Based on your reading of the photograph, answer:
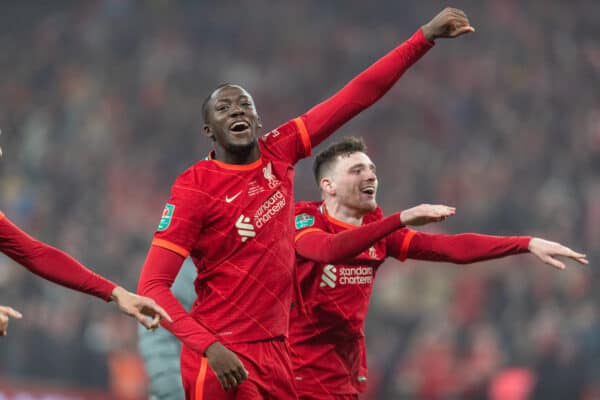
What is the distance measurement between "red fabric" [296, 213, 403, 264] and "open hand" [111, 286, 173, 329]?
30.8 inches

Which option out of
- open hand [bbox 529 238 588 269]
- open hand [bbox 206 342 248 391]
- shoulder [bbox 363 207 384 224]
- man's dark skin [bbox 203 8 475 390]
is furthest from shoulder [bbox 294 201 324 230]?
open hand [bbox 529 238 588 269]

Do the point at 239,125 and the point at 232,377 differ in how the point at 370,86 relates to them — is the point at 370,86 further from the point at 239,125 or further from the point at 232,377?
the point at 232,377

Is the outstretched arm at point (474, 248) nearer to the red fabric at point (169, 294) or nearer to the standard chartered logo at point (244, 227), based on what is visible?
the standard chartered logo at point (244, 227)

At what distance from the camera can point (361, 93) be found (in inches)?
173

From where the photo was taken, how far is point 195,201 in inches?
158

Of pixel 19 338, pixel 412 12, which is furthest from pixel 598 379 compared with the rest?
pixel 412 12

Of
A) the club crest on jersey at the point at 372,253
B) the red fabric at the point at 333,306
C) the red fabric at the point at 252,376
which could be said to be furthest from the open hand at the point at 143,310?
the club crest on jersey at the point at 372,253

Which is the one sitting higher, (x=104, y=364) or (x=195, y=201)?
(x=195, y=201)

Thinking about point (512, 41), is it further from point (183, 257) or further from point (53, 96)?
point (183, 257)

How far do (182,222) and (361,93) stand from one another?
1010 millimetres

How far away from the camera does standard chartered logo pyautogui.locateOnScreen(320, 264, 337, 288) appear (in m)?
4.71

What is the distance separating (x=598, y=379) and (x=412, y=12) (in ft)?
21.6

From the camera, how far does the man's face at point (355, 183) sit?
4801mm

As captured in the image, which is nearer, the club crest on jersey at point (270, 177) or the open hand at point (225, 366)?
the open hand at point (225, 366)
